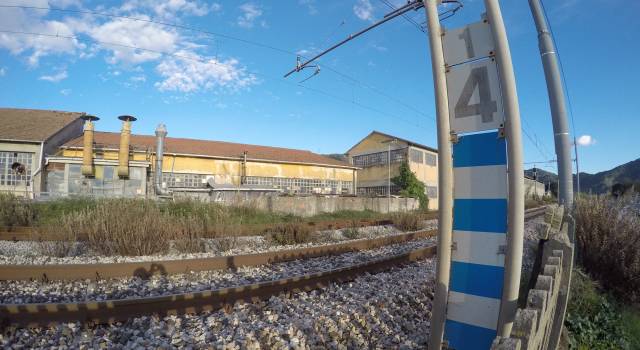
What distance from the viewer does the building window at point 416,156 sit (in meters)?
38.1

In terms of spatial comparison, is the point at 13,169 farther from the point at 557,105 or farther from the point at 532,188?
the point at 532,188

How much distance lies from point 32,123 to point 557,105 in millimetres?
33787

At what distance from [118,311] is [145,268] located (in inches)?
79.0

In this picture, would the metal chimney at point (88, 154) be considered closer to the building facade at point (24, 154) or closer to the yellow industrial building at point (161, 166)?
the yellow industrial building at point (161, 166)

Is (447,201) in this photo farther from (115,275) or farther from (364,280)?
(115,275)

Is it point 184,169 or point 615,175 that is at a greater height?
point 615,175

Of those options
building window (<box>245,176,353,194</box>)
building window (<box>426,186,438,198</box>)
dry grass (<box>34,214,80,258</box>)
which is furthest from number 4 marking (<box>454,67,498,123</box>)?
building window (<box>426,186,438,198</box>)

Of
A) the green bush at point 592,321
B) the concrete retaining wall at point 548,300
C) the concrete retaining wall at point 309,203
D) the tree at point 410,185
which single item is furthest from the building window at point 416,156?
the concrete retaining wall at point 548,300

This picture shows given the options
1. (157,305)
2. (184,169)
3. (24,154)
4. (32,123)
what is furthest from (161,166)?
(157,305)

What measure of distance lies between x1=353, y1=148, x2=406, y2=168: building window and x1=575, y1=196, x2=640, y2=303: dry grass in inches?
1281

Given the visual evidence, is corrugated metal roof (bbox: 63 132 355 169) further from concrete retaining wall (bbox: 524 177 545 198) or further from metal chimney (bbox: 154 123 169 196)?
concrete retaining wall (bbox: 524 177 545 198)

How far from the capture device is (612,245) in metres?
5.18

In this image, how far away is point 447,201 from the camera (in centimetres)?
225

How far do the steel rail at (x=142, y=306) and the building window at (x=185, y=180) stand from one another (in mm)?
23792
